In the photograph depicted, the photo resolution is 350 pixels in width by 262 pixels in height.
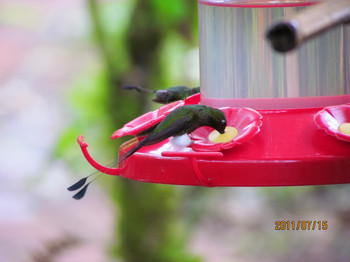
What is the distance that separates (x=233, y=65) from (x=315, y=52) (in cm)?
22

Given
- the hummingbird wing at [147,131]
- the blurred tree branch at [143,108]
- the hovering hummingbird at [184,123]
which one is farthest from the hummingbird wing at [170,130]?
the blurred tree branch at [143,108]

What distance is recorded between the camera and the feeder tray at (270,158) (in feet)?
4.97

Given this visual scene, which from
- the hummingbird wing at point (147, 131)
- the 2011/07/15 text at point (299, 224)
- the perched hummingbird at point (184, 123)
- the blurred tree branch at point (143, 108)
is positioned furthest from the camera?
the blurred tree branch at point (143, 108)

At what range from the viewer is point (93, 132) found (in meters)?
4.11

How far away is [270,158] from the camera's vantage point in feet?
5.03

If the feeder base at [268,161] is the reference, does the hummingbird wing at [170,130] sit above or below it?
above

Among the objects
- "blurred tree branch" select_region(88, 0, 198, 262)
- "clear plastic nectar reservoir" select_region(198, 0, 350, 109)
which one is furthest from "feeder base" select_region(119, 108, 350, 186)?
"blurred tree branch" select_region(88, 0, 198, 262)

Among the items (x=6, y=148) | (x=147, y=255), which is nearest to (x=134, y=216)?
(x=147, y=255)

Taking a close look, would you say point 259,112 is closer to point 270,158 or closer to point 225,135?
point 225,135

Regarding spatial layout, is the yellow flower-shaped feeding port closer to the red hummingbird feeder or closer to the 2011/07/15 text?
the red hummingbird feeder

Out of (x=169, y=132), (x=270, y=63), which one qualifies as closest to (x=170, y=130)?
(x=169, y=132)

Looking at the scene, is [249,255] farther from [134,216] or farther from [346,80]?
[346,80]

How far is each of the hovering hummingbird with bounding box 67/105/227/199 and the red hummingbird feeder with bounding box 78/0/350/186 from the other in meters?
0.04

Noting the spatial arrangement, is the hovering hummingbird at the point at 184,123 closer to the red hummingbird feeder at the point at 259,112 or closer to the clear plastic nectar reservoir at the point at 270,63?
the red hummingbird feeder at the point at 259,112
